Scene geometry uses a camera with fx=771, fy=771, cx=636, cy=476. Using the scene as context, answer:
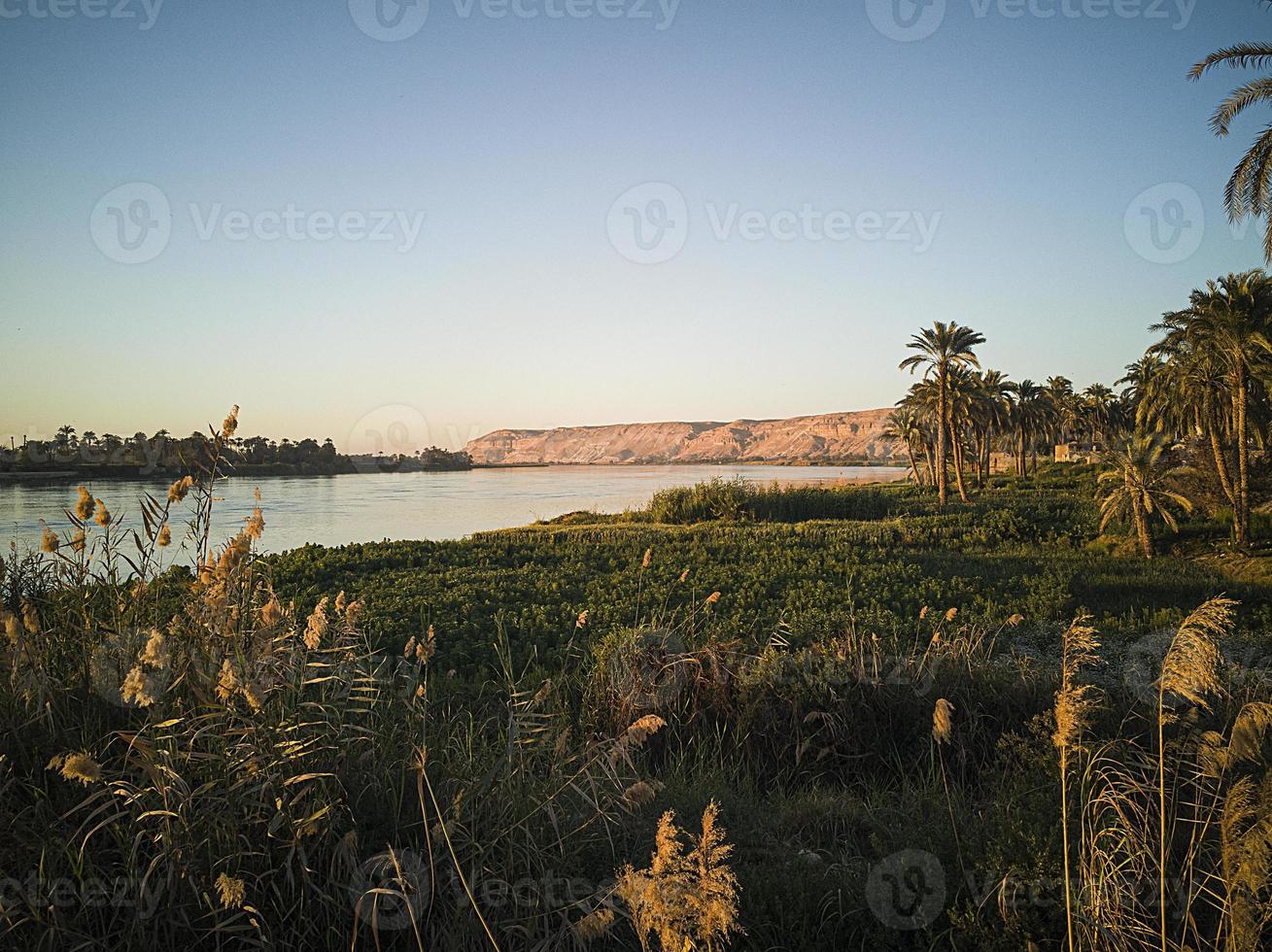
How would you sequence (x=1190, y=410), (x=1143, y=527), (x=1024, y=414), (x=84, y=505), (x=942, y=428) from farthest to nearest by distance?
(x=1024, y=414) < (x=942, y=428) < (x=1190, y=410) < (x=1143, y=527) < (x=84, y=505)

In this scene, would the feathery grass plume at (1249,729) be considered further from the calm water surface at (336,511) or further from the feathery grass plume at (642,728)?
the calm water surface at (336,511)

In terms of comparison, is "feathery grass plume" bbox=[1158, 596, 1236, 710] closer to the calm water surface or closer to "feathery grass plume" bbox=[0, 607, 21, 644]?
"feathery grass plume" bbox=[0, 607, 21, 644]

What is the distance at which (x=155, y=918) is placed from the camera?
2270 mm

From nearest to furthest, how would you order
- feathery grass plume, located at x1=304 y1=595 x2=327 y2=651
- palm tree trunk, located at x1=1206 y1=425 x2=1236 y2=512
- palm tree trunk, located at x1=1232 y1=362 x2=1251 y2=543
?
feathery grass plume, located at x1=304 y1=595 x2=327 y2=651
palm tree trunk, located at x1=1232 y1=362 x2=1251 y2=543
palm tree trunk, located at x1=1206 y1=425 x2=1236 y2=512

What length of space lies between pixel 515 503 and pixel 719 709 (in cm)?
4649

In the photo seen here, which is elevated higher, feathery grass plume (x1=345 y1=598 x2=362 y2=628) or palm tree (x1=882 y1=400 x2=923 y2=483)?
palm tree (x1=882 y1=400 x2=923 y2=483)

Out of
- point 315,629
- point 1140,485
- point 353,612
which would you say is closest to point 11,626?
point 315,629

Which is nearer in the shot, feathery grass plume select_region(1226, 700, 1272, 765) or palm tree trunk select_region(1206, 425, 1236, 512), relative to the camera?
feathery grass plume select_region(1226, 700, 1272, 765)

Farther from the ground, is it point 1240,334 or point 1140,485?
point 1240,334

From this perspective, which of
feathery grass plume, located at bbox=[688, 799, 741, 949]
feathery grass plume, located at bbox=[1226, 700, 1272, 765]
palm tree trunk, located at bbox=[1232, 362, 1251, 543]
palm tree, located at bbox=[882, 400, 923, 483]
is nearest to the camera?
feathery grass plume, located at bbox=[688, 799, 741, 949]

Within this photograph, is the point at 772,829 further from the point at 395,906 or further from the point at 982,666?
the point at 982,666

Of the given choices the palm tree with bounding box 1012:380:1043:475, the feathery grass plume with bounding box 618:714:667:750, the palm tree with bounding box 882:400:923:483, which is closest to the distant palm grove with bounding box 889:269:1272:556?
the palm tree with bounding box 882:400:923:483

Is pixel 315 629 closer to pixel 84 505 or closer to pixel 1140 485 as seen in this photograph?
pixel 84 505

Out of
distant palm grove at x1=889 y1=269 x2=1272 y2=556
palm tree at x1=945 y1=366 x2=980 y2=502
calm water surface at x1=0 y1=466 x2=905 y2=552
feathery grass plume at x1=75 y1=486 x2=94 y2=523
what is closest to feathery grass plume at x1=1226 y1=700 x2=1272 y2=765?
feathery grass plume at x1=75 y1=486 x2=94 y2=523
